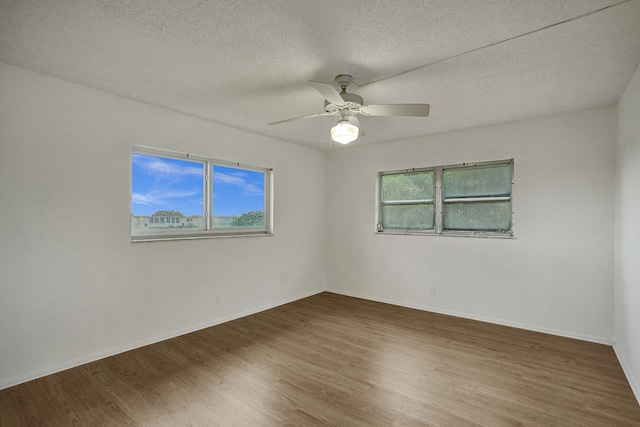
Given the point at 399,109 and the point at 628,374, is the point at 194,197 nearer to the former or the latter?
the point at 399,109

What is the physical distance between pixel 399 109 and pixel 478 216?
2.36m

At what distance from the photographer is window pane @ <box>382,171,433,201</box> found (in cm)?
444

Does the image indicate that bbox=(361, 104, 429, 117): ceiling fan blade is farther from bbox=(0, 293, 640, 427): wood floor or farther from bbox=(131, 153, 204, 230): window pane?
bbox=(131, 153, 204, 230): window pane

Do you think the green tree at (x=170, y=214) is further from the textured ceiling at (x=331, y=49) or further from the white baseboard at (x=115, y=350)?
the white baseboard at (x=115, y=350)

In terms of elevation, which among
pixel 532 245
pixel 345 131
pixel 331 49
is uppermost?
pixel 331 49

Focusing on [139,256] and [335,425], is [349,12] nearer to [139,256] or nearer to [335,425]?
[335,425]

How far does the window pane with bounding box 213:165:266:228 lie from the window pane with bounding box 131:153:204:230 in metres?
0.22

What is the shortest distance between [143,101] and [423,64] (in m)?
2.69

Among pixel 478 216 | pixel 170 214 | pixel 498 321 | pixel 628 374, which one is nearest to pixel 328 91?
pixel 170 214

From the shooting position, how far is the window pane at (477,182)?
12.6 feet

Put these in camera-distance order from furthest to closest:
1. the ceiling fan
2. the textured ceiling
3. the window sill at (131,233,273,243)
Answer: the window sill at (131,233,273,243), the ceiling fan, the textured ceiling

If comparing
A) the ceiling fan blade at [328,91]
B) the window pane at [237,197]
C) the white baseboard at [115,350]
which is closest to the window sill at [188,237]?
the window pane at [237,197]

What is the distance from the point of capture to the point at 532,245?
3594 mm

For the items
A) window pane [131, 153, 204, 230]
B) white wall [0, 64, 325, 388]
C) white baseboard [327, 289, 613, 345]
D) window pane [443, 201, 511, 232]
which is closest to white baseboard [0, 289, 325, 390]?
white wall [0, 64, 325, 388]
